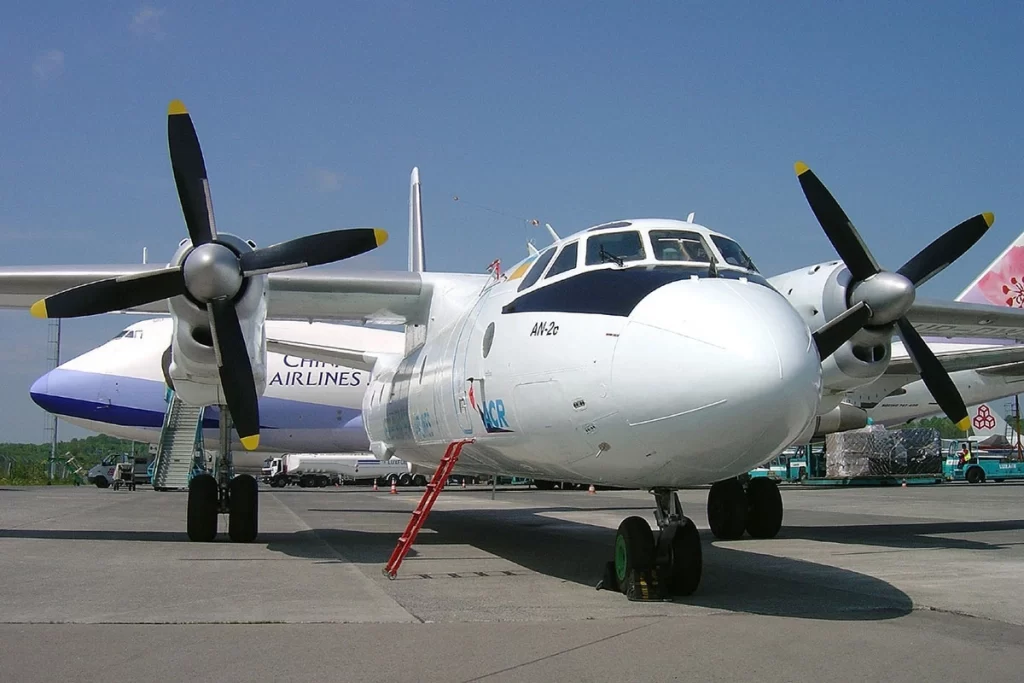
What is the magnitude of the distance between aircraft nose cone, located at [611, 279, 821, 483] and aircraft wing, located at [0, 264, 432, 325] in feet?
26.6

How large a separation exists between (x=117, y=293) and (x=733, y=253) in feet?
25.3

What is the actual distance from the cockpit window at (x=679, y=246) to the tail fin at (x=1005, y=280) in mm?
27975

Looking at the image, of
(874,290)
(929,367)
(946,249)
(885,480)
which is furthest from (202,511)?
(885,480)

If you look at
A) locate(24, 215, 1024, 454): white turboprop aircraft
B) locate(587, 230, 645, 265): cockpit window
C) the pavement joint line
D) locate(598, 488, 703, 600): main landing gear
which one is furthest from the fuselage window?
locate(24, 215, 1024, 454): white turboprop aircraft

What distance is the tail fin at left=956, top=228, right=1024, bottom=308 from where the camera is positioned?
108ft

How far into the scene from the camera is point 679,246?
8508 mm

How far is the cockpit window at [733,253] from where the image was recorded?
28.4 feet

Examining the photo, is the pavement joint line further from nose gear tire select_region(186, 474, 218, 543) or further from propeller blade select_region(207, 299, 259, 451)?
propeller blade select_region(207, 299, 259, 451)

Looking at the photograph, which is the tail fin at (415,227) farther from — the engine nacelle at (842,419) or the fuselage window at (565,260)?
the engine nacelle at (842,419)

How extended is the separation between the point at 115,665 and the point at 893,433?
35.1 meters

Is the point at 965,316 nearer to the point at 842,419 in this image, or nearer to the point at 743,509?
the point at 743,509

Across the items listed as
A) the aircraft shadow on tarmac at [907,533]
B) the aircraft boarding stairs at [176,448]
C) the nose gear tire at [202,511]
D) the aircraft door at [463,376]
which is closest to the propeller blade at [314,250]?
the aircraft door at [463,376]

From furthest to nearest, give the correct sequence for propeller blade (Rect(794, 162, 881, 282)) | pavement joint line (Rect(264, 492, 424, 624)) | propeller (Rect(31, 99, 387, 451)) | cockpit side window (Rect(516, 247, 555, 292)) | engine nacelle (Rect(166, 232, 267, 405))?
1. propeller blade (Rect(794, 162, 881, 282))
2. engine nacelle (Rect(166, 232, 267, 405))
3. propeller (Rect(31, 99, 387, 451))
4. cockpit side window (Rect(516, 247, 555, 292))
5. pavement joint line (Rect(264, 492, 424, 624))

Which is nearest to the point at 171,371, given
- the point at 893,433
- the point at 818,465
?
the point at 893,433
